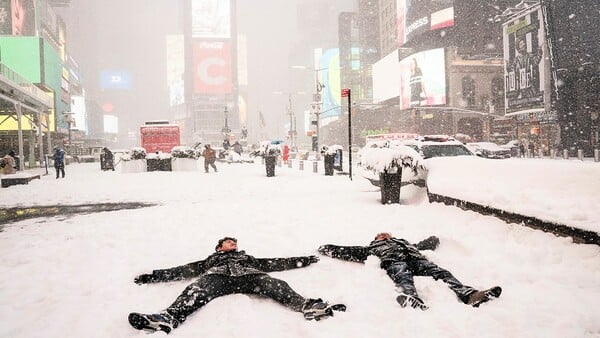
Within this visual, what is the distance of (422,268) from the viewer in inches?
184

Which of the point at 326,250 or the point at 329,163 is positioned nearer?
the point at 326,250

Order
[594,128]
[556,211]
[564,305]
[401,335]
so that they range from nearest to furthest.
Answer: [401,335], [564,305], [556,211], [594,128]

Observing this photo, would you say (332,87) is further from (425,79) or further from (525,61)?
(525,61)

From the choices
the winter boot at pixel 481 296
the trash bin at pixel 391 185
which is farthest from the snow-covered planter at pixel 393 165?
the winter boot at pixel 481 296

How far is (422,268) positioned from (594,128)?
3753cm

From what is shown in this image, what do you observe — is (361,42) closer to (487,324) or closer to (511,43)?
(511,43)

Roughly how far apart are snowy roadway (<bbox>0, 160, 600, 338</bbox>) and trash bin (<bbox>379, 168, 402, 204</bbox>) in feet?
1.45

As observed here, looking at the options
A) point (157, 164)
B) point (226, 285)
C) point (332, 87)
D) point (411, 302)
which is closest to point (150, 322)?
point (226, 285)

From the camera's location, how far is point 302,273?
5.16 m

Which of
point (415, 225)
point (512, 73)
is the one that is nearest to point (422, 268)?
point (415, 225)

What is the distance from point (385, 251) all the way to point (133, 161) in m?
23.2

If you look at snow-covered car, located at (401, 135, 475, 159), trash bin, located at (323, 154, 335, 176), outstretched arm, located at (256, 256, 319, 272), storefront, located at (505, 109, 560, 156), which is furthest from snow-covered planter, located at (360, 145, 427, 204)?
storefront, located at (505, 109, 560, 156)

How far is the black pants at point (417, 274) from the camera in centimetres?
406

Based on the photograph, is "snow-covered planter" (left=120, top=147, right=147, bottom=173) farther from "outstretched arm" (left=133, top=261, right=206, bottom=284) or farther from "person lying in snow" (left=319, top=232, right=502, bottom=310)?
"person lying in snow" (left=319, top=232, right=502, bottom=310)
